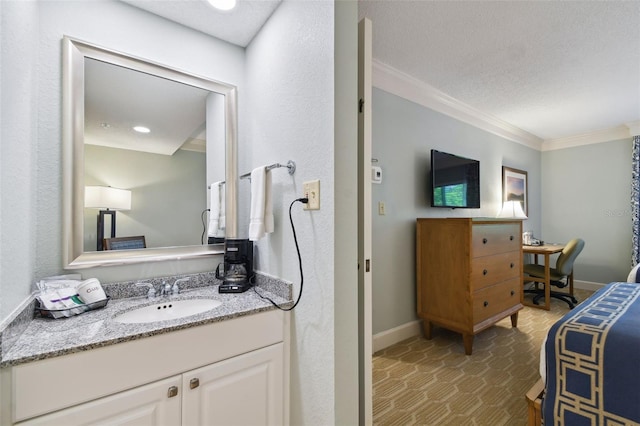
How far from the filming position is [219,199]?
1692 millimetres

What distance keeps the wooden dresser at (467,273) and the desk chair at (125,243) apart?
2.24 metres

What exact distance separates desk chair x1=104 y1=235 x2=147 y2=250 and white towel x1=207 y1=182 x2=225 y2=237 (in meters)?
0.35

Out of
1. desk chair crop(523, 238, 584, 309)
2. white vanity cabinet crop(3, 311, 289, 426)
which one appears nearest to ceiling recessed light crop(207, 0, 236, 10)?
white vanity cabinet crop(3, 311, 289, 426)

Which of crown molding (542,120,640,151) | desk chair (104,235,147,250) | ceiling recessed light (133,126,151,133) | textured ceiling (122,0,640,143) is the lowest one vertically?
desk chair (104,235,147,250)

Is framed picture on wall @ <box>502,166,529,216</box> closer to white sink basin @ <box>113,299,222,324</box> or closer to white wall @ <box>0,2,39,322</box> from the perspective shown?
white sink basin @ <box>113,299,222,324</box>

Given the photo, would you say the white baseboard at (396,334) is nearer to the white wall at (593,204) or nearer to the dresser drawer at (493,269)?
the dresser drawer at (493,269)

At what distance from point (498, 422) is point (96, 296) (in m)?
2.20

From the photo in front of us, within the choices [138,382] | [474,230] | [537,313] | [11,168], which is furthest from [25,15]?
[537,313]

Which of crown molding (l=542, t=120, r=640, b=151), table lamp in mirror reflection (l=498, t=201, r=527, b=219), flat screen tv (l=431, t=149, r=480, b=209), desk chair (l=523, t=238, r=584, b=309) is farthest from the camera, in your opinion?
crown molding (l=542, t=120, r=640, b=151)

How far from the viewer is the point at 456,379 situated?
1.94 metres

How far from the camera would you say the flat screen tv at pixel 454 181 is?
2.71m

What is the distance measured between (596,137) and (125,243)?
6.06 metres

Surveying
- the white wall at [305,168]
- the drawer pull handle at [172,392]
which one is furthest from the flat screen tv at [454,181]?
the drawer pull handle at [172,392]

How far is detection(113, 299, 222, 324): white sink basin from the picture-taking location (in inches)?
47.7
